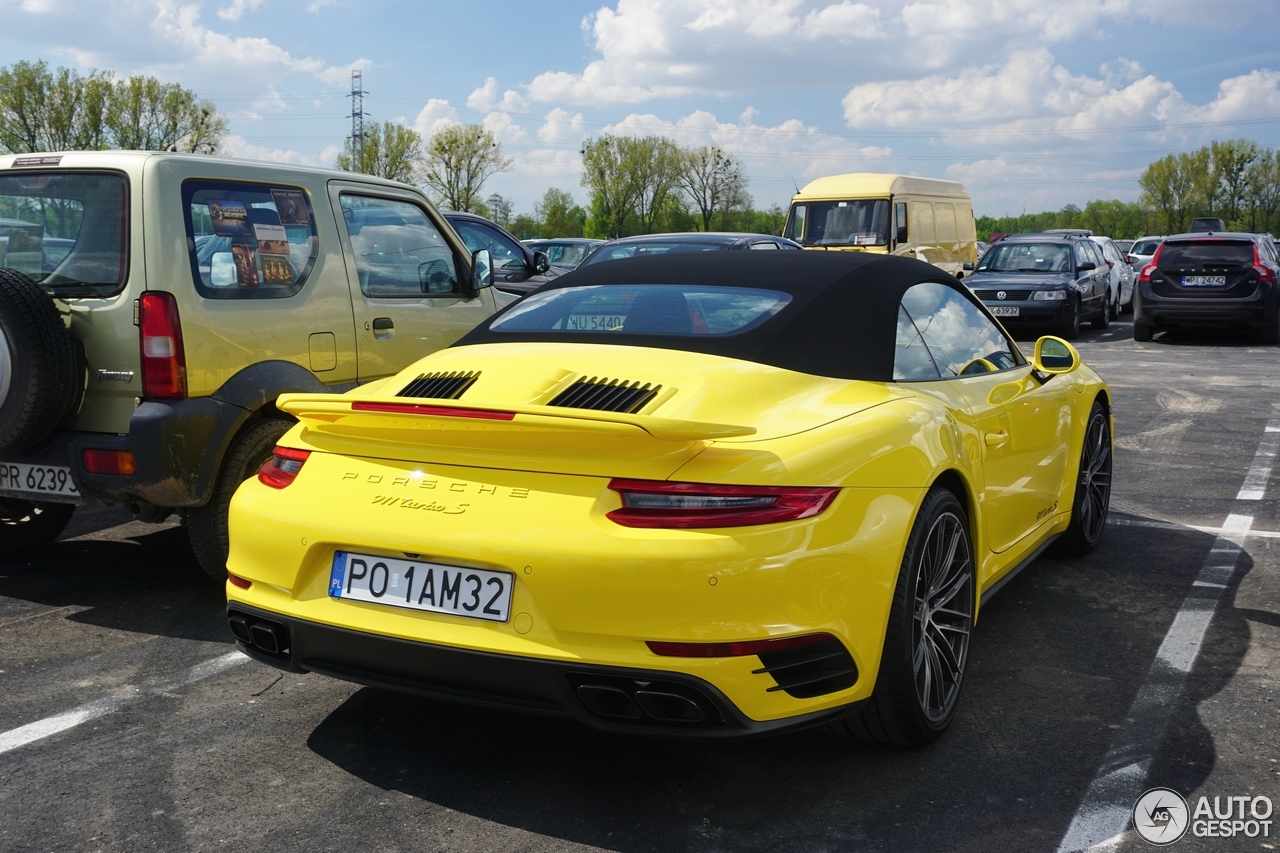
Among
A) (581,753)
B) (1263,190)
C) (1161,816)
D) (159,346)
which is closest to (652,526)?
(581,753)

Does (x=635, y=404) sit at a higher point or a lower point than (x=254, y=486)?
higher

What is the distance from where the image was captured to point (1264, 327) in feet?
60.4

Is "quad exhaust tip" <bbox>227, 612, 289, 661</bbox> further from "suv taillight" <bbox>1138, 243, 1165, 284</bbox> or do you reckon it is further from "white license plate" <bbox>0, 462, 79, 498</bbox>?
"suv taillight" <bbox>1138, 243, 1165, 284</bbox>

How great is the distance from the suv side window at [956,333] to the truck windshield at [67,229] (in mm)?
3076

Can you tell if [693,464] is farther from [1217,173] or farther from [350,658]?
[1217,173]

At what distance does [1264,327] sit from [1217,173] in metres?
101

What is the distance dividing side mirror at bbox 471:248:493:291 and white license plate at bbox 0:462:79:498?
2.53 metres

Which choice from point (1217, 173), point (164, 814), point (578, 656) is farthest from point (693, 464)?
point (1217, 173)

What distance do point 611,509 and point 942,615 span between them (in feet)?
4.25

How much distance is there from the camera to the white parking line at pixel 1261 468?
7.27 m

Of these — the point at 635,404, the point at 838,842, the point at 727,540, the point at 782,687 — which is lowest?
the point at 838,842

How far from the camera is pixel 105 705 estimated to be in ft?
12.7

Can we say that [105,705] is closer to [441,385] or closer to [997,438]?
[441,385]

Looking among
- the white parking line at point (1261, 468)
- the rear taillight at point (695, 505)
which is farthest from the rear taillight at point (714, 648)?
the white parking line at point (1261, 468)
